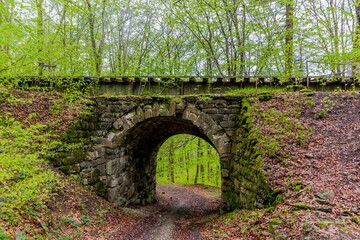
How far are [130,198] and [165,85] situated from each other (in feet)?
16.8

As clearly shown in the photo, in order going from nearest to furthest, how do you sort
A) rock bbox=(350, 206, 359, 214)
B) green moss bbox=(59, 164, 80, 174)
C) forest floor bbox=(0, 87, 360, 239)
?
1. rock bbox=(350, 206, 359, 214)
2. forest floor bbox=(0, 87, 360, 239)
3. green moss bbox=(59, 164, 80, 174)

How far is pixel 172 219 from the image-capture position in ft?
27.0

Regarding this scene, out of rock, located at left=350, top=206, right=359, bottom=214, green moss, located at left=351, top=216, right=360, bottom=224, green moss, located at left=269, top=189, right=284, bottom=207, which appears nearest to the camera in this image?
green moss, located at left=351, top=216, right=360, bottom=224

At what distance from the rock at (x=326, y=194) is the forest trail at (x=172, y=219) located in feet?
11.2

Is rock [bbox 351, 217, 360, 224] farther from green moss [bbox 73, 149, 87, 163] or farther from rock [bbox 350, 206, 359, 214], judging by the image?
green moss [bbox 73, 149, 87, 163]

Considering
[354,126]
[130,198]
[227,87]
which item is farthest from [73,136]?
[354,126]

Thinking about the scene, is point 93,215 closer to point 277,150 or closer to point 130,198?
point 130,198

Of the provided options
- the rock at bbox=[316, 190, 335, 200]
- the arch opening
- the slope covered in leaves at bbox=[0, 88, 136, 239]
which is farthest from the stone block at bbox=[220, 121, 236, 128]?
the slope covered in leaves at bbox=[0, 88, 136, 239]

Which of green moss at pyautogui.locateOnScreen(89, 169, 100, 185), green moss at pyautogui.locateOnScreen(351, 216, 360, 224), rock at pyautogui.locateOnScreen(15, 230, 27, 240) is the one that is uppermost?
green moss at pyautogui.locateOnScreen(351, 216, 360, 224)

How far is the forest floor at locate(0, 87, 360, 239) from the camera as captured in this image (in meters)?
3.26

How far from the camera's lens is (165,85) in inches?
347

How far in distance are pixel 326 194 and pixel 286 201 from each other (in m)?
0.67

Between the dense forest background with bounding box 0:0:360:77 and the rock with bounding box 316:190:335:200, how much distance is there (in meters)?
4.03

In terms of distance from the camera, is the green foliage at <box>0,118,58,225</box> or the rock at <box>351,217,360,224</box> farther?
the green foliage at <box>0,118,58,225</box>
